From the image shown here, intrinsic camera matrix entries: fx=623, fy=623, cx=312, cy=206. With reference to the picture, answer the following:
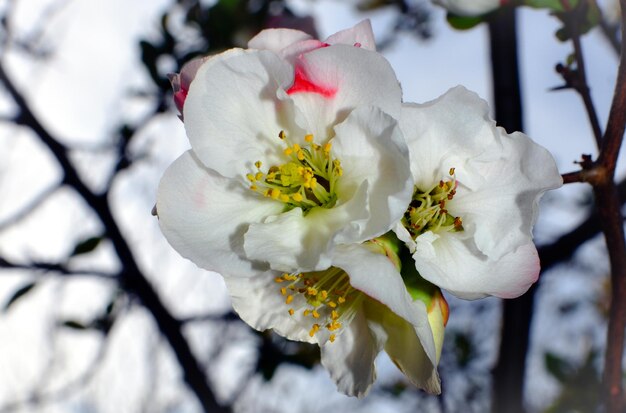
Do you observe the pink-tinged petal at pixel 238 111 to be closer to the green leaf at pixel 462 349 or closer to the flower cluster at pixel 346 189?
the flower cluster at pixel 346 189

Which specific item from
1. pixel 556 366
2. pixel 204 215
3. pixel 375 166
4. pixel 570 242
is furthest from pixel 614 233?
pixel 556 366

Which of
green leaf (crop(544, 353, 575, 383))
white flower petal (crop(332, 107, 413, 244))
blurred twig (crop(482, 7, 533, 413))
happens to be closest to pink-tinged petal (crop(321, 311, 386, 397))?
white flower petal (crop(332, 107, 413, 244))

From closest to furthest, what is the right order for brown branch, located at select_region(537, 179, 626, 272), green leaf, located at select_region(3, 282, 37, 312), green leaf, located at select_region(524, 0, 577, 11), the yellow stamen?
the yellow stamen < green leaf, located at select_region(524, 0, 577, 11) < brown branch, located at select_region(537, 179, 626, 272) < green leaf, located at select_region(3, 282, 37, 312)

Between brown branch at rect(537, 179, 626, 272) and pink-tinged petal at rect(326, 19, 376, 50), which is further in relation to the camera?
brown branch at rect(537, 179, 626, 272)

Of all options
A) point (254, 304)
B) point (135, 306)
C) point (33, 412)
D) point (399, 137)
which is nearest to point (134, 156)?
point (135, 306)

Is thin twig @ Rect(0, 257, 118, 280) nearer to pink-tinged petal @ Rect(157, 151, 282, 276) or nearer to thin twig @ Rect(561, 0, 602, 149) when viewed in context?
pink-tinged petal @ Rect(157, 151, 282, 276)

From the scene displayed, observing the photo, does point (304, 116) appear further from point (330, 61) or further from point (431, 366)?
point (431, 366)
